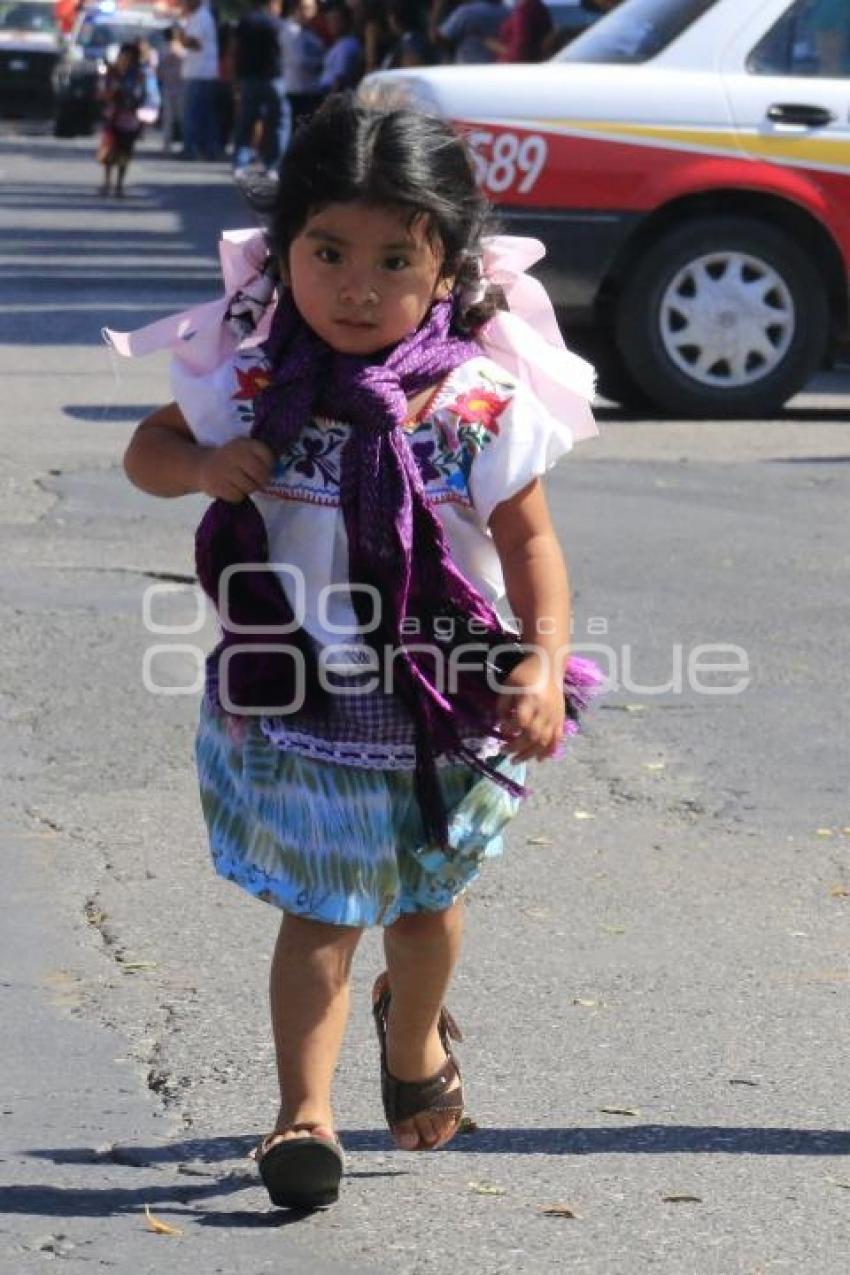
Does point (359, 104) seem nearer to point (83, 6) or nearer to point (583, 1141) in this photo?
point (583, 1141)

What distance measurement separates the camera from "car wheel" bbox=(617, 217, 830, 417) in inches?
436

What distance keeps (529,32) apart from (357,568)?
48.8ft

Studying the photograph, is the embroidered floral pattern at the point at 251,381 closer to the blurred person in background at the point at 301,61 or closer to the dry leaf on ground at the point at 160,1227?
the dry leaf on ground at the point at 160,1227

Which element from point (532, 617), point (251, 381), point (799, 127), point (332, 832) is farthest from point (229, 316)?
→ point (799, 127)

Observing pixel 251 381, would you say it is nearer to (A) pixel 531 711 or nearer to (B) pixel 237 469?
(B) pixel 237 469

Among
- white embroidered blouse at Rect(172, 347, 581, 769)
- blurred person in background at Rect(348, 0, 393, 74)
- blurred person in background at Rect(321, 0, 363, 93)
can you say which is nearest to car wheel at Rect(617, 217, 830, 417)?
white embroidered blouse at Rect(172, 347, 581, 769)

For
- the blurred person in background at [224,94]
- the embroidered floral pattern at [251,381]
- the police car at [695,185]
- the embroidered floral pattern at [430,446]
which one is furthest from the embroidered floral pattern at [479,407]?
the blurred person in background at [224,94]

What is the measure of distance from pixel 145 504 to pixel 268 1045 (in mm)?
4953

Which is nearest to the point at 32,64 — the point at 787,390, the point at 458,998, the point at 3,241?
the point at 3,241

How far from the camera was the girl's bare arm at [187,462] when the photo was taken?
11.1 ft

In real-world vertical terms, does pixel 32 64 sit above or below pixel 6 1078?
below

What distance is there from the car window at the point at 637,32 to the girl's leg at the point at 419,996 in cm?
816

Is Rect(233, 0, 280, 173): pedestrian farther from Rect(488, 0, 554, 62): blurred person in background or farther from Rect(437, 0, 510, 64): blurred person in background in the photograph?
Rect(488, 0, 554, 62): blurred person in background

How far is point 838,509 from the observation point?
30.2ft
